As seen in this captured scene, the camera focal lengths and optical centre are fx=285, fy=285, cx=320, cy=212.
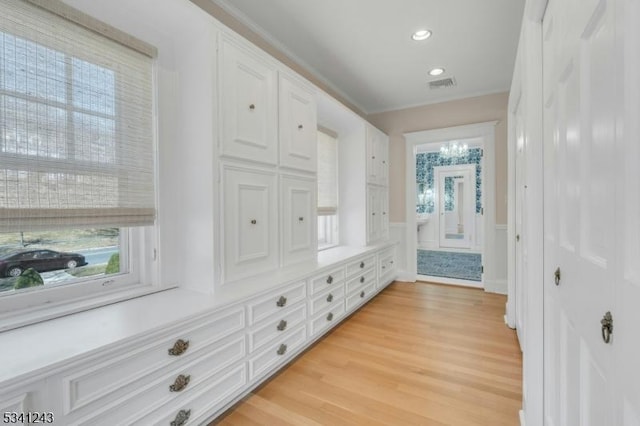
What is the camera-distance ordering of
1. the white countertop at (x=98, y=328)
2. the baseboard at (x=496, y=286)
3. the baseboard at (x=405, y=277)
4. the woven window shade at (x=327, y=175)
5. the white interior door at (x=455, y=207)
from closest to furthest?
the white countertop at (x=98, y=328)
the woven window shade at (x=327, y=175)
the baseboard at (x=496, y=286)
the baseboard at (x=405, y=277)
the white interior door at (x=455, y=207)

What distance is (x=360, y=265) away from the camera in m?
3.17

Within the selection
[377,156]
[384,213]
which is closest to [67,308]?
[377,156]

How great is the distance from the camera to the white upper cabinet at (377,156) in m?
3.69

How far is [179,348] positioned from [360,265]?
2.15 meters

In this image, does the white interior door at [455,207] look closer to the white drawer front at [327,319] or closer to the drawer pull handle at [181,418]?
the white drawer front at [327,319]

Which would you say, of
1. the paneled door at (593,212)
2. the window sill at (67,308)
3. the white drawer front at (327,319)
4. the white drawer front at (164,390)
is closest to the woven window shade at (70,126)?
the window sill at (67,308)

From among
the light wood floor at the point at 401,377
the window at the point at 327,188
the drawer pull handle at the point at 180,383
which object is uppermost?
the window at the point at 327,188

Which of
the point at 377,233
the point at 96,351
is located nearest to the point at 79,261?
the point at 96,351

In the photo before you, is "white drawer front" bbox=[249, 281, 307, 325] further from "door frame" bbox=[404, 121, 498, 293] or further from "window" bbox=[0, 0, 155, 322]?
"door frame" bbox=[404, 121, 498, 293]

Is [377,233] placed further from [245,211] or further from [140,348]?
[140,348]

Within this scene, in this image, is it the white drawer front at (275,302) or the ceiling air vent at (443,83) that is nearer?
the white drawer front at (275,302)

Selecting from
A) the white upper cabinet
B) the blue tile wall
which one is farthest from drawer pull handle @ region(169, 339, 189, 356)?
the blue tile wall

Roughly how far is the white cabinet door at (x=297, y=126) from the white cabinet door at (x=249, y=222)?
306 mm

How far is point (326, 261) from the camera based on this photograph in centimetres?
267
